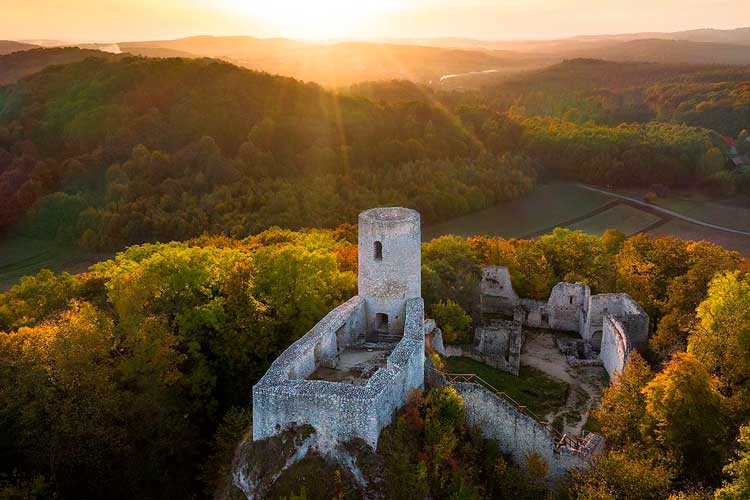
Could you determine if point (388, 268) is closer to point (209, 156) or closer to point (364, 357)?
point (364, 357)

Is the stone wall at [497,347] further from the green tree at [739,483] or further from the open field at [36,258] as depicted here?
the open field at [36,258]

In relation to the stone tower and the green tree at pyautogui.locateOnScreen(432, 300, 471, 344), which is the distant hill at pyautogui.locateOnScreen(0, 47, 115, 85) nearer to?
the green tree at pyautogui.locateOnScreen(432, 300, 471, 344)

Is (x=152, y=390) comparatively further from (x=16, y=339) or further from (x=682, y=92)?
(x=682, y=92)

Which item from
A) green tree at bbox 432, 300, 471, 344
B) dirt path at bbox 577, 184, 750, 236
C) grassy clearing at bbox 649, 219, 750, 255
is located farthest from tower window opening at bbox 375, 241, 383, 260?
dirt path at bbox 577, 184, 750, 236

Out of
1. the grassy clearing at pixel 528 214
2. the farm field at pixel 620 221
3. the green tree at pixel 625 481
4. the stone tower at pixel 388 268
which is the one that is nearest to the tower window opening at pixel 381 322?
the stone tower at pixel 388 268

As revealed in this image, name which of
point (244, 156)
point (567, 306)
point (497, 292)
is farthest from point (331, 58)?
point (567, 306)

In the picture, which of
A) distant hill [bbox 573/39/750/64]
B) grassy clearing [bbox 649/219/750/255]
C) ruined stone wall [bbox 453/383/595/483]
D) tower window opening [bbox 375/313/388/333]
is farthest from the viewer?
distant hill [bbox 573/39/750/64]
